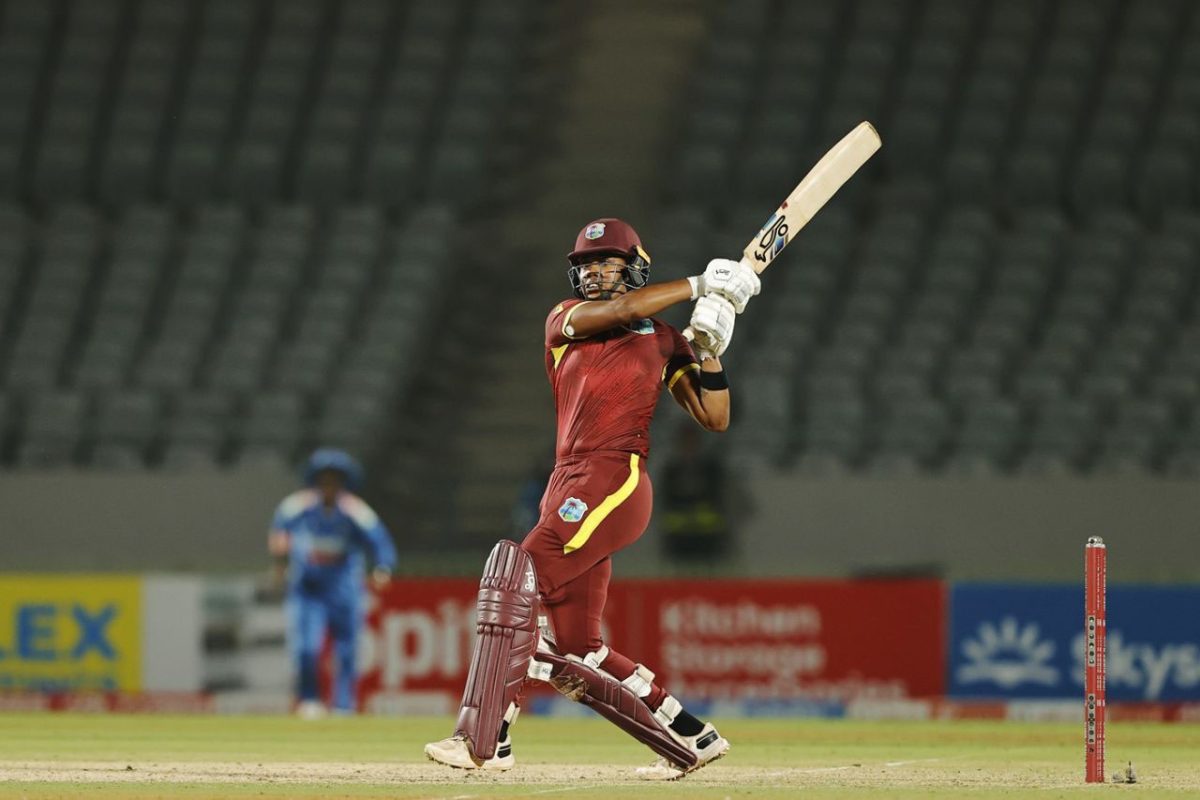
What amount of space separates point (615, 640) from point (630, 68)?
8.41 m

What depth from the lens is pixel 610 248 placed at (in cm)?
751

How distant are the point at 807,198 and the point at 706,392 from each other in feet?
3.11

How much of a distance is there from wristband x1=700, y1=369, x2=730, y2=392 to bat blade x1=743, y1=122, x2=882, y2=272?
1.30 feet

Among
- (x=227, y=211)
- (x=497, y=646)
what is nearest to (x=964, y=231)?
(x=227, y=211)

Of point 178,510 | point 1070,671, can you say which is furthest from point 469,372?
point 1070,671

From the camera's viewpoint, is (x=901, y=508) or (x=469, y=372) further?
(x=469, y=372)

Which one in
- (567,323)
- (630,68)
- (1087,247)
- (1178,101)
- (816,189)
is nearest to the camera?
(567,323)

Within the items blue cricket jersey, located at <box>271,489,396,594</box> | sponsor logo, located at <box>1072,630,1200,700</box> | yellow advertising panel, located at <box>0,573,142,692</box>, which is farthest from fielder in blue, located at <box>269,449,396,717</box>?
sponsor logo, located at <box>1072,630,1200,700</box>

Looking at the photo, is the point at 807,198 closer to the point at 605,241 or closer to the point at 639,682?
the point at 605,241

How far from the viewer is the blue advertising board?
14227mm

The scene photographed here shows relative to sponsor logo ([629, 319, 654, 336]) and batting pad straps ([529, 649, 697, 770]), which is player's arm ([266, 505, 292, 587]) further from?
sponsor logo ([629, 319, 654, 336])

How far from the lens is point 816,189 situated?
798cm

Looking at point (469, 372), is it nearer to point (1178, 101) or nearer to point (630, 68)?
point (630, 68)

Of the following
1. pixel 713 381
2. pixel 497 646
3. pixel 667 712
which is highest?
pixel 713 381
